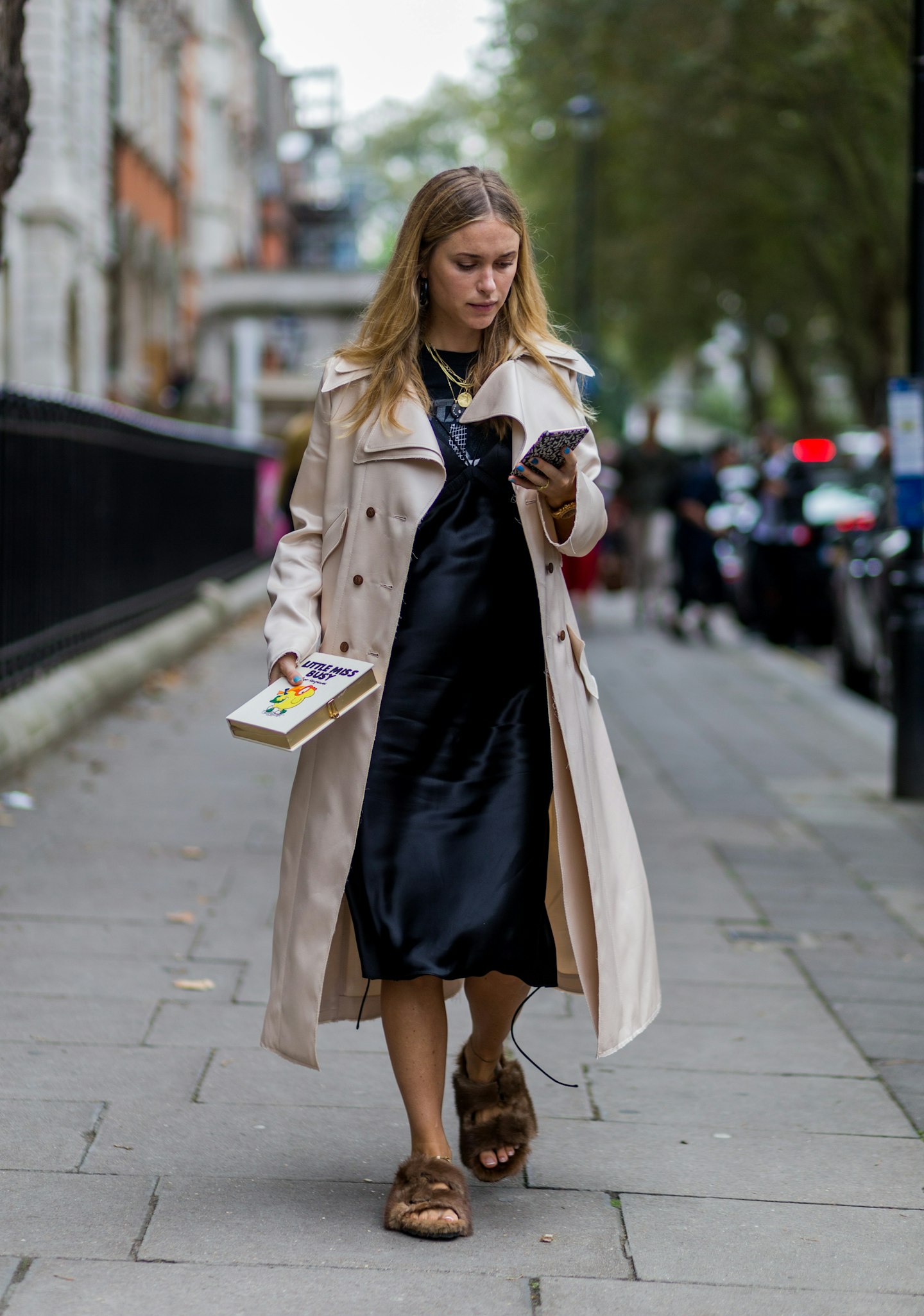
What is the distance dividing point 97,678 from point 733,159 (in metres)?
20.7

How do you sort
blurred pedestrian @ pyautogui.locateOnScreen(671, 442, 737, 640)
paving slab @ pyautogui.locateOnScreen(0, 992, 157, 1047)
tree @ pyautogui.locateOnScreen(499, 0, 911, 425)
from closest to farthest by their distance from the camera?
paving slab @ pyautogui.locateOnScreen(0, 992, 157, 1047), blurred pedestrian @ pyautogui.locateOnScreen(671, 442, 737, 640), tree @ pyautogui.locateOnScreen(499, 0, 911, 425)

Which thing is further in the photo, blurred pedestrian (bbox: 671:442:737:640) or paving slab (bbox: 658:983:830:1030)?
blurred pedestrian (bbox: 671:442:737:640)

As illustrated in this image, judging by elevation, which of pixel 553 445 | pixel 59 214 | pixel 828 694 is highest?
pixel 59 214

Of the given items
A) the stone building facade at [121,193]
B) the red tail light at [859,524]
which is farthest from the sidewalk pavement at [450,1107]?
the stone building facade at [121,193]

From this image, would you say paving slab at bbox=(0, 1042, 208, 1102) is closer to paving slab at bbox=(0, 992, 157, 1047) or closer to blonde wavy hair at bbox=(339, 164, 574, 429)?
paving slab at bbox=(0, 992, 157, 1047)

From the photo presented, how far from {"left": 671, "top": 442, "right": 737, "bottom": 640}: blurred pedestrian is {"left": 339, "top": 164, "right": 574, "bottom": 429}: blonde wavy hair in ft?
40.9

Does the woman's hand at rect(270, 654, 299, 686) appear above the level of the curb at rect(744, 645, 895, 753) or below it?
above

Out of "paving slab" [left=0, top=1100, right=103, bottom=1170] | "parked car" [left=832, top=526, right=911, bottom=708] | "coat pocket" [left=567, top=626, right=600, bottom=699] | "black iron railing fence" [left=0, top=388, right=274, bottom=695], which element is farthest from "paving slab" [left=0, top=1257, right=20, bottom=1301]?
"parked car" [left=832, top=526, right=911, bottom=708]

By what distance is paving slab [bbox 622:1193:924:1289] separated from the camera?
3.17 meters

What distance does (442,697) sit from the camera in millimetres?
3361

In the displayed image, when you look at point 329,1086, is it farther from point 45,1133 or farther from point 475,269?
point 475,269

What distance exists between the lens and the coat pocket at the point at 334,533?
3.40 m

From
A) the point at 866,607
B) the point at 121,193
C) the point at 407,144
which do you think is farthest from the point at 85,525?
the point at 407,144

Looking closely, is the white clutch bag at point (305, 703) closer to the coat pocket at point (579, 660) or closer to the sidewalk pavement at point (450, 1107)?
the coat pocket at point (579, 660)
